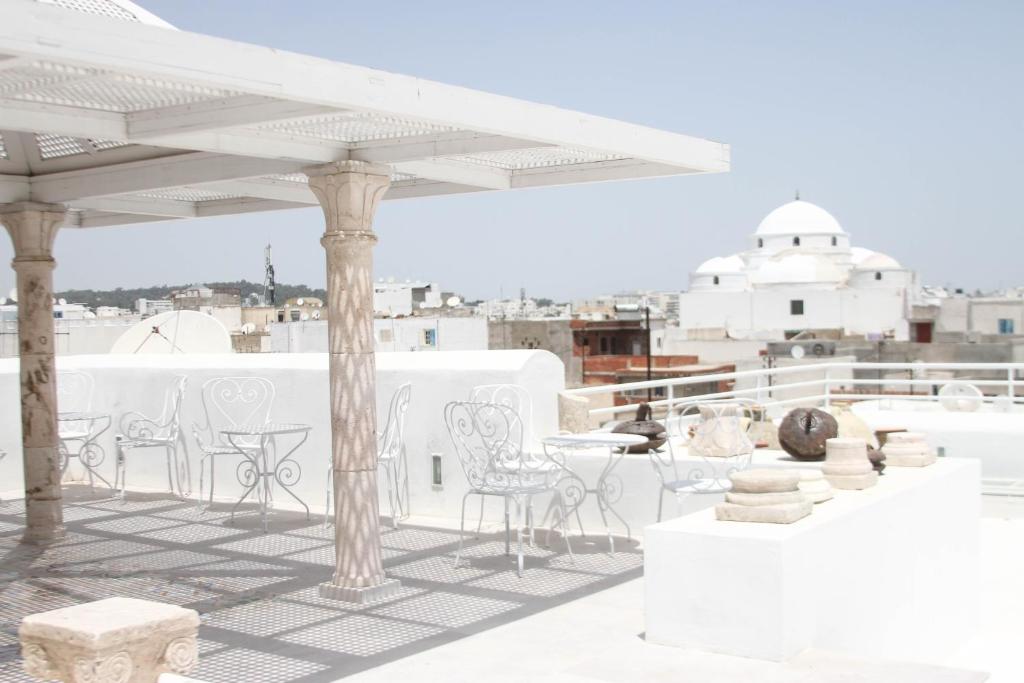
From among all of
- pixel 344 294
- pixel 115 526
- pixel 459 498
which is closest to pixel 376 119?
pixel 344 294

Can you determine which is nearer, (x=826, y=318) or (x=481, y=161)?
(x=481, y=161)

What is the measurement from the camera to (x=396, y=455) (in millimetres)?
8945

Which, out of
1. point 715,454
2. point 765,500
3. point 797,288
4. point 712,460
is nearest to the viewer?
point 765,500

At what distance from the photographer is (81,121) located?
5957 millimetres

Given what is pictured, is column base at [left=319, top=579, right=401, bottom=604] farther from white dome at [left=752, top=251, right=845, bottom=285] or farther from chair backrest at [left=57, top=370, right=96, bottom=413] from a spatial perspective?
white dome at [left=752, top=251, right=845, bottom=285]

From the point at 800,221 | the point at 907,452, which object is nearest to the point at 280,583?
the point at 907,452

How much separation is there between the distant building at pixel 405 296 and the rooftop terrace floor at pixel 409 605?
53983 mm

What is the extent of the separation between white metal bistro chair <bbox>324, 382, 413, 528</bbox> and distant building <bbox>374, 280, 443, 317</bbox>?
175 ft

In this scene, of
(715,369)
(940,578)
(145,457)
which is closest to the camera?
(940,578)

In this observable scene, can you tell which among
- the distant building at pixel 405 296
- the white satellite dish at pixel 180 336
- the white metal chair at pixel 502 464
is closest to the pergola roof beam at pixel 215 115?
the white metal chair at pixel 502 464

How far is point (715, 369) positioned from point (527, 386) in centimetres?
4021

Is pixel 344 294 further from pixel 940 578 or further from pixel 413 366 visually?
pixel 940 578

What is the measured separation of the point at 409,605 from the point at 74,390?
255 inches

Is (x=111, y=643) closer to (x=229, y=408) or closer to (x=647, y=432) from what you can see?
(x=647, y=432)
